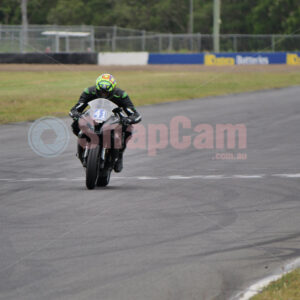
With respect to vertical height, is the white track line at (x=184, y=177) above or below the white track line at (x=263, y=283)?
below

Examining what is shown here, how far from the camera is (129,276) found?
19.0 feet

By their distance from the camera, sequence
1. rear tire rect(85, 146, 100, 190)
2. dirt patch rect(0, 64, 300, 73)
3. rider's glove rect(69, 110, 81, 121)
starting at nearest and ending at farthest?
rear tire rect(85, 146, 100, 190) → rider's glove rect(69, 110, 81, 121) → dirt patch rect(0, 64, 300, 73)

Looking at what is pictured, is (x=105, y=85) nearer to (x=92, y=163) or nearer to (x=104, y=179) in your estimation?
(x=92, y=163)

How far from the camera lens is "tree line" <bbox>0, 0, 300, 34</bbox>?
9138 centimetres

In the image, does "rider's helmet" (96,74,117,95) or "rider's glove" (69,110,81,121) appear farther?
"rider's glove" (69,110,81,121)

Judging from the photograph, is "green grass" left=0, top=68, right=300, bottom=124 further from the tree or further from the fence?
the tree

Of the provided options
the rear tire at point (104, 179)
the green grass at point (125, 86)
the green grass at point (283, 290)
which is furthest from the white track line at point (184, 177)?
the green grass at point (125, 86)

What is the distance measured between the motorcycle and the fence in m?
37.5

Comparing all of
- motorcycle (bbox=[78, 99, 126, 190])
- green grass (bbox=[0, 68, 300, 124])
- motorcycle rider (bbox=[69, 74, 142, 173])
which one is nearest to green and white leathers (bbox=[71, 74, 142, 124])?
motorcycle rider (bbox=[69, 74, 142, 173])

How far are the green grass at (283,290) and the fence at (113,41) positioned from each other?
4197 centimetres

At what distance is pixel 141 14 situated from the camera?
96125 mm

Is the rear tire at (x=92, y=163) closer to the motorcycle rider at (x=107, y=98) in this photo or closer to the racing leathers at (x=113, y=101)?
the motorcycle rider at (x=107, y=98)

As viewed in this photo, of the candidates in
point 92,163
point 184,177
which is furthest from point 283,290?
point 184,177

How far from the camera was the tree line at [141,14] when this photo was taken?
A: 9138cm
